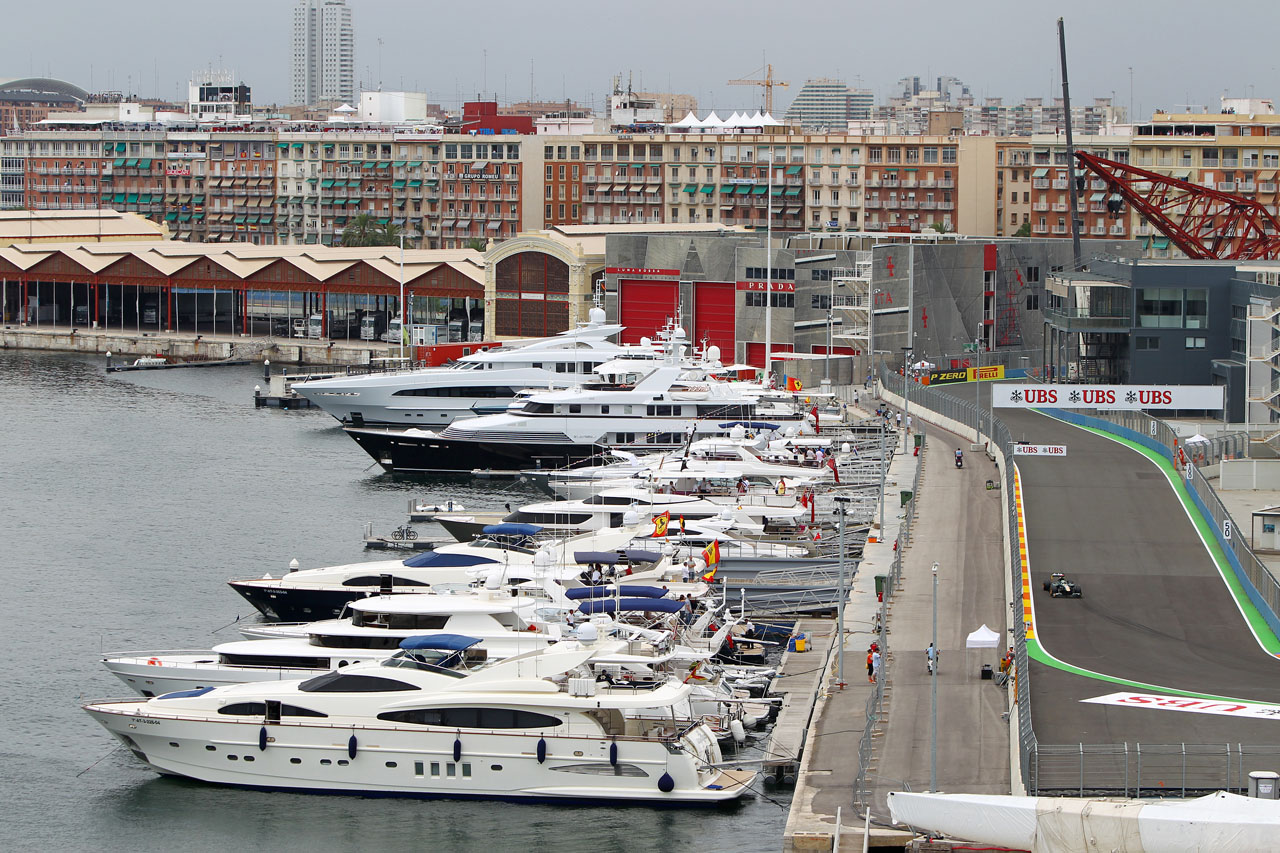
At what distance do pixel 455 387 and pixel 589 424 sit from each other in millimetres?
12701

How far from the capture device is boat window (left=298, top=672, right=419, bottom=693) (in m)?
36.7

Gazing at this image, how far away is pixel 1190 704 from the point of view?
107 feet

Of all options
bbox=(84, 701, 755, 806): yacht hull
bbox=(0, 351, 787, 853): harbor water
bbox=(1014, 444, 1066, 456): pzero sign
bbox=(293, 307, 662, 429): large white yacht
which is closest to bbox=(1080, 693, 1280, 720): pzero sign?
bbox=(0, 351, 787, 853): harbor water

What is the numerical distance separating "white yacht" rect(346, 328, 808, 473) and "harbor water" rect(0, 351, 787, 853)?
2106mm

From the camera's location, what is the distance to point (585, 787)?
36.1m

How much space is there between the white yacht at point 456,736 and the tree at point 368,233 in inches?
4768

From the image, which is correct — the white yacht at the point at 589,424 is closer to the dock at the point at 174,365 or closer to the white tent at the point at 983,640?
the white tent at the point at 983,640

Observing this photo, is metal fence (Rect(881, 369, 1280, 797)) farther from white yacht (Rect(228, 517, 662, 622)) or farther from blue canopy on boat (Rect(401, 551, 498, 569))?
blue canopy on boat (Rect(401, 551, 498, 569))

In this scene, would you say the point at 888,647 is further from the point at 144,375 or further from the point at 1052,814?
the point at 144,375

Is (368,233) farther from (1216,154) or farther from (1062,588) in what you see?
(1062,588)

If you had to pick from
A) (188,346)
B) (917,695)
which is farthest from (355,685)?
(188,346)

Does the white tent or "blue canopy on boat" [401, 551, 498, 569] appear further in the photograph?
"blue canopy on boat" [401, 551, 498, 569]

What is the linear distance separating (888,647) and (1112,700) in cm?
718

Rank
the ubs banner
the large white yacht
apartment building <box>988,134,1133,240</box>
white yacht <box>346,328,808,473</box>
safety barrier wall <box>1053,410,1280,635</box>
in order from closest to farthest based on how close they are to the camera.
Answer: safety barrier wall <box>1053,410,1280,635</box>, the ubs banner, white yacht <box>346,328,808,473</box>, the large white yacht, apartment building <box>988,134,1133,240</box>
